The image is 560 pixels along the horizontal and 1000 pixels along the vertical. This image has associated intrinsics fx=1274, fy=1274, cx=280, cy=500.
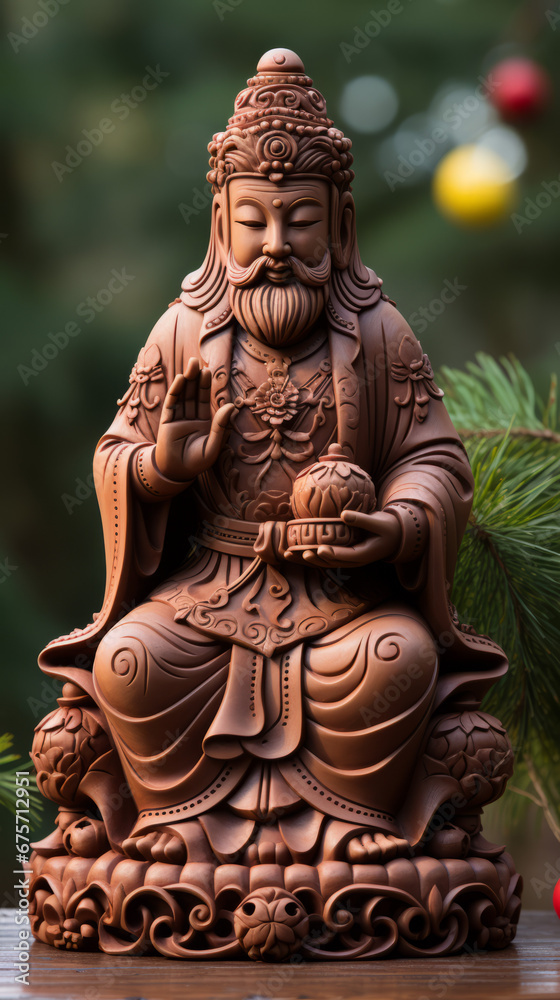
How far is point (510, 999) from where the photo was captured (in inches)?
96.3

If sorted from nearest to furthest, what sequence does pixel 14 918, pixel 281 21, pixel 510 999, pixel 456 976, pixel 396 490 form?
pixel 510 999
pixel 456 976
pixel 396 490
pixel 14 918
pixel 281 21

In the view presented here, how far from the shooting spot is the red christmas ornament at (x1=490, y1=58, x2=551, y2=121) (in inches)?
185

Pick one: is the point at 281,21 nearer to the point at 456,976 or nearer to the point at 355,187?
the point at 355,187

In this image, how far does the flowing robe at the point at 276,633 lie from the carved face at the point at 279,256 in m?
0.10

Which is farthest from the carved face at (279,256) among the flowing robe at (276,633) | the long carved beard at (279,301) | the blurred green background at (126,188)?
the blurred green background at (126,188)

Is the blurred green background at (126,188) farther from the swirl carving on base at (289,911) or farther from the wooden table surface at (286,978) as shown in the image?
the wooden table surface at (286,978)

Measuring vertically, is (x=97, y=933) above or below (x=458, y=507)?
below

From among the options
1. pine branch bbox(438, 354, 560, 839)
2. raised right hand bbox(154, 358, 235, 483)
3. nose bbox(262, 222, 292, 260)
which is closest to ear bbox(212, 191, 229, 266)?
nose bbox(262, 222, 292, 260)

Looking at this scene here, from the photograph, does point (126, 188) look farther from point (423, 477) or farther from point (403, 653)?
point (403, 653)

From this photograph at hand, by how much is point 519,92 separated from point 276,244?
1.85 meters

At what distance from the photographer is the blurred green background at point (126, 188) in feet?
18.9

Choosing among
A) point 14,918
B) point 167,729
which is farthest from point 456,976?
point 14,918

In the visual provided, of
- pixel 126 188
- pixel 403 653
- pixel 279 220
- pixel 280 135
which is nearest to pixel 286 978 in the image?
pixel 403 653

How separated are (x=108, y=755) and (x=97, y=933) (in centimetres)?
44
